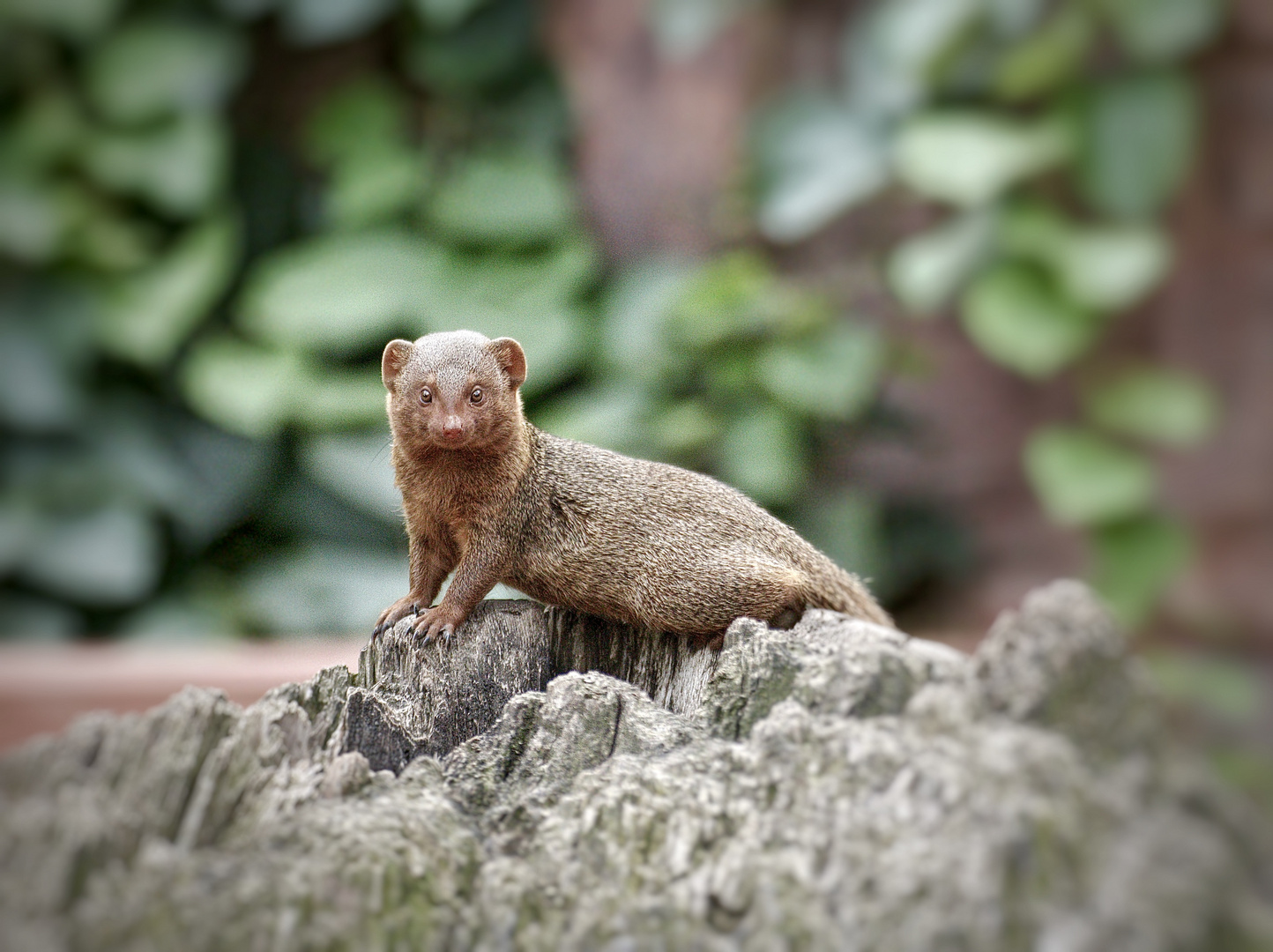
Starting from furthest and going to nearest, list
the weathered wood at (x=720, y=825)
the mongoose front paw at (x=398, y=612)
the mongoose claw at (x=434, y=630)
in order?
the mongoose front paw at (x=398, y=612), the mongoose claw at (x=434, y=630), the weathered wood at (x=720, y=825)

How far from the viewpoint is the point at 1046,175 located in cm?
378

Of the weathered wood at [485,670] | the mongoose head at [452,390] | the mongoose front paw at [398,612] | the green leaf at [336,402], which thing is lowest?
the weathered wood at [485,670]

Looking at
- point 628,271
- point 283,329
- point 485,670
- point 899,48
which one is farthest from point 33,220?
point 485,670

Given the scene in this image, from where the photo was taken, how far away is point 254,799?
1078 mm

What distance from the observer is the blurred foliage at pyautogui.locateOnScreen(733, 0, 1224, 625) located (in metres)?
3.41

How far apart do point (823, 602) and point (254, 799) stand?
830 mm

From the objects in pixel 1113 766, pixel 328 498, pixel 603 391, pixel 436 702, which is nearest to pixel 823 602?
pixel 436 702

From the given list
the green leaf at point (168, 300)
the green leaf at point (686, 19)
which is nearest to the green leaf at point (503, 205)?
the green leaf at point (686, 19)

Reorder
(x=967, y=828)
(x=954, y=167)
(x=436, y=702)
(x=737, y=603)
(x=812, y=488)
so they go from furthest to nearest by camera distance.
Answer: (x=812, y=488), (x=954, y=167), (x=737, y=603), (x=436, y=702), (x=967, y=828)

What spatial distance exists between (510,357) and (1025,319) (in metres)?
2.17

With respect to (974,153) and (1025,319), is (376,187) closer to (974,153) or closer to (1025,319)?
(974,153)

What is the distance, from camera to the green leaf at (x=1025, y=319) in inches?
136

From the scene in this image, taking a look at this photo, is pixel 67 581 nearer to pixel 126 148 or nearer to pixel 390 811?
pixel 126 148

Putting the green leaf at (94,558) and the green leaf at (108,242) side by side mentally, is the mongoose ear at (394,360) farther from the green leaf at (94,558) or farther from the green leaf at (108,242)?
the green leaf at (108,242)
